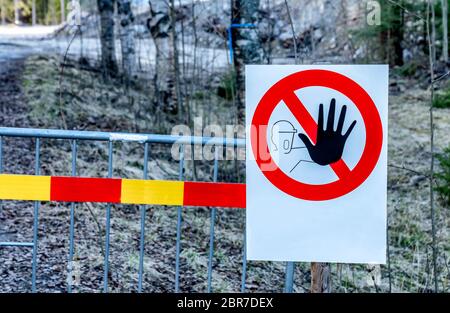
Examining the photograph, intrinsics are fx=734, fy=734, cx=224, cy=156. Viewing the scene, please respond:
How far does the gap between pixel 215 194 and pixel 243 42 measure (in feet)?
19.5

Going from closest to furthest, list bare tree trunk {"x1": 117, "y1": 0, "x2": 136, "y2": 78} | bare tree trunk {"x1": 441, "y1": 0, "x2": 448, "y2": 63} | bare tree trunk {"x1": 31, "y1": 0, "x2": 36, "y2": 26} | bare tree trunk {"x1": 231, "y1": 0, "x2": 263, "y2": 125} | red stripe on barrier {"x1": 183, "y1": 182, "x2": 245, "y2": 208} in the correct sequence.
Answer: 1. red stripe on barrier {"x1": 183, "y1": 182, "x2": 245, "y2": 208}
2. bare tree trunk {"x1": 231, "y1": 0, "x2": 263, "y2": 125}
3. bare tree trunk {"x1": 117, "y1": 0, "x2": 136, "y2": 78}
4. bare tree trunk {"x1": 441, "y1": 0, "x2": 448, "y2": 63}
5. bare tree trunk {"x1": 31, "y1": 0, "x2": 36, "y2": 26}

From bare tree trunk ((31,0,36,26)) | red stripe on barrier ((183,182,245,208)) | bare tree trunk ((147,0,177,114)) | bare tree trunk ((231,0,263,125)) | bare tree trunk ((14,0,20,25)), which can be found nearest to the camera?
red stripe on barrier ((183,182,245,208))

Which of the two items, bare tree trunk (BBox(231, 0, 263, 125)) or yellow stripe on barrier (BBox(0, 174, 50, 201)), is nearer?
yellow stripe on barrier (BBox(0, 174, 50, 201))

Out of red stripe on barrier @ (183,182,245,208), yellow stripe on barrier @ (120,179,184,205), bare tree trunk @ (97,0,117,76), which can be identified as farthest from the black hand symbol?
bare tree trunk @ (97,0,117,76)

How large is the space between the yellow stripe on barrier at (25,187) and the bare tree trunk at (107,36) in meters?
12.4

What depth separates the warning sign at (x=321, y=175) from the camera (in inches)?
161

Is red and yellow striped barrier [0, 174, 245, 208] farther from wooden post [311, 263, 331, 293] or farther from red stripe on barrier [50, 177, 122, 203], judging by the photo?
wooden post [311, 263, 331, 293]

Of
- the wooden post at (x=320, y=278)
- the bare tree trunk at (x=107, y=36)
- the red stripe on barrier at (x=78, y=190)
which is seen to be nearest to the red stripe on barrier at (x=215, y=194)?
the red stripe on barrier at (x=78, y=190)

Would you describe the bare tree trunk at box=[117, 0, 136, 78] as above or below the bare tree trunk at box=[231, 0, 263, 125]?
above

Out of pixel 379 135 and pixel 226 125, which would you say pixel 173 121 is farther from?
pixel 379 135

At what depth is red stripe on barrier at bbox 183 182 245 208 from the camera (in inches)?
188

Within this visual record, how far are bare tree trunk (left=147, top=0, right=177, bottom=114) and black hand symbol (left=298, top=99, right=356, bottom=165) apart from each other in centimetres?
940

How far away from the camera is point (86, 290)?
632 cm
